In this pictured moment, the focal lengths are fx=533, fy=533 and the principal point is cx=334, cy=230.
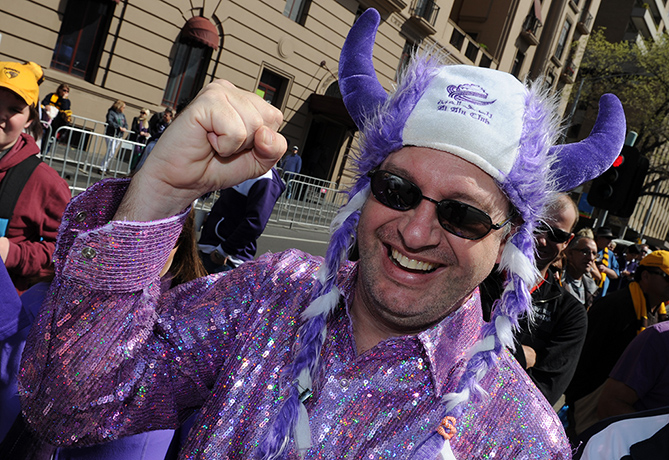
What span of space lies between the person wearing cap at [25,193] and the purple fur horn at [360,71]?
1.98m

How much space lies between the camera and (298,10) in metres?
17.6

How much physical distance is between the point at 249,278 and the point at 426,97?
80 cm

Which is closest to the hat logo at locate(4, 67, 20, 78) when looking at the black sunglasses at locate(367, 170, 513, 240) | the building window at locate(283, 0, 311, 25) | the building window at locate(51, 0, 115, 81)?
the black sunglasses at locate(367, 170, 513, 240)

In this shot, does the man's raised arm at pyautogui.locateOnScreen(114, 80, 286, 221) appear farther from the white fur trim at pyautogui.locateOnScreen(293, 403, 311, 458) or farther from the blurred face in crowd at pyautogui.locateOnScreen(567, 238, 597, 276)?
the blurred face in crowd at pyautogui.locateOnScreen(567, 238, 597, 276)

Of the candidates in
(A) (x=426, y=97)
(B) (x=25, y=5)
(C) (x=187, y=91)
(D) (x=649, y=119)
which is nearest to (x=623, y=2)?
(D) (x=649, y=119)

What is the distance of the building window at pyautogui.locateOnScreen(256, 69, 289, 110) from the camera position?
57.9 ft

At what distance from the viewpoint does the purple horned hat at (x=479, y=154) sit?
150 cm

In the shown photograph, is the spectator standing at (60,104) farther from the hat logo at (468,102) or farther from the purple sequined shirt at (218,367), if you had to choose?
the hat logo at (468,102)

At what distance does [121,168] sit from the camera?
9523 mm

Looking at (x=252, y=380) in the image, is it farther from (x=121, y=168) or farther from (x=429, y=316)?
(x=121, y=168)

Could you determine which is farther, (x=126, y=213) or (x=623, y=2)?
(x=623, y=2)

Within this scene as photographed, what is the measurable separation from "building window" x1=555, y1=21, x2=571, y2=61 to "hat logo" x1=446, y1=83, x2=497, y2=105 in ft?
121

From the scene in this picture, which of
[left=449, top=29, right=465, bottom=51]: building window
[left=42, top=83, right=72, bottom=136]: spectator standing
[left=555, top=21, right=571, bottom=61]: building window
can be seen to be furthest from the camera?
[left=555, top=21, right=571, bottom=61]: building window

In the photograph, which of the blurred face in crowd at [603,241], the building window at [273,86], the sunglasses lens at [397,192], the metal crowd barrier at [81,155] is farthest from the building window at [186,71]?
the sunglasses lens at [397,192]
